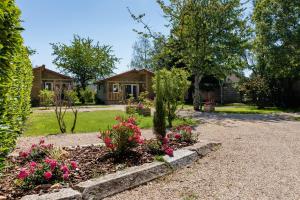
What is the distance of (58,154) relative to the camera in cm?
555

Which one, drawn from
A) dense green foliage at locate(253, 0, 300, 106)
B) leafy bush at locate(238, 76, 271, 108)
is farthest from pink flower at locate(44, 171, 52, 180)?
leafy bush at locate(238, 76, 271, 108)

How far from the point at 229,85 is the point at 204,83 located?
5043 mm

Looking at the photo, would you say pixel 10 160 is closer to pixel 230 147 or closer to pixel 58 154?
pixel 58 154

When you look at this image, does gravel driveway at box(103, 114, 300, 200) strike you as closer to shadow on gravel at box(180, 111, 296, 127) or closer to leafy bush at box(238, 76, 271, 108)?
shadow on gravel at box(180, 111, 296, 127)

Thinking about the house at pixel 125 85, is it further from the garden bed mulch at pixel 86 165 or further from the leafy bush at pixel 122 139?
the leafy bush at pixel 122 139

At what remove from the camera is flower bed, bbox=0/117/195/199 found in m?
4.34

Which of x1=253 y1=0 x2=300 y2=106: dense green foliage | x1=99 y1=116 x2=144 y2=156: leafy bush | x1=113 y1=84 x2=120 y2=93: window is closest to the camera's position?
x1=99 y1=116 x2=144 y2=156: leafy bush

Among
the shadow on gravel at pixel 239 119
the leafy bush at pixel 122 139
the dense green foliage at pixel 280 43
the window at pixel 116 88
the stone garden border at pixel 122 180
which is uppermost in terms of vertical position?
the dense green foliage at pixel 280 43

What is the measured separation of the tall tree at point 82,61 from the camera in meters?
44.9

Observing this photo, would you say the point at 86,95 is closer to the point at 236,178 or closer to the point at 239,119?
the point at 239,119

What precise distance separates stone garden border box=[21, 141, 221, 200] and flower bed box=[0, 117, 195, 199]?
0.24 m

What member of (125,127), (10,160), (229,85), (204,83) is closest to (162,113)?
(125,127)

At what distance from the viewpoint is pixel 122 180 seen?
4.71 meters

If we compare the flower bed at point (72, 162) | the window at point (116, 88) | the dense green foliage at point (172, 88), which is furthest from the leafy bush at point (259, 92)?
the flower bed at point (72, 162)
